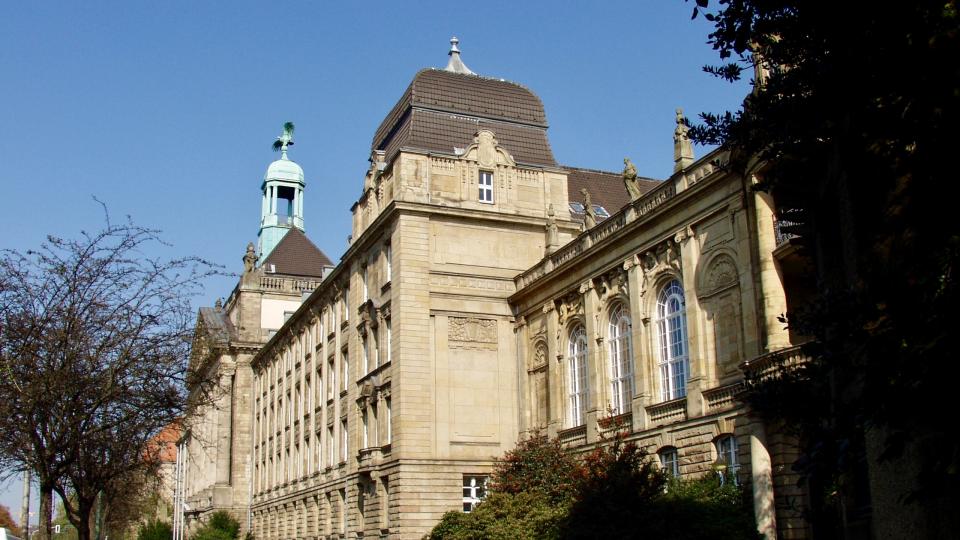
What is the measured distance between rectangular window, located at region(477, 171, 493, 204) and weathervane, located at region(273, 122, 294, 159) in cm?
6100

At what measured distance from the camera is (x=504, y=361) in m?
38.8

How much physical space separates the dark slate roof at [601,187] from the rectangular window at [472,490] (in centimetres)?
1423

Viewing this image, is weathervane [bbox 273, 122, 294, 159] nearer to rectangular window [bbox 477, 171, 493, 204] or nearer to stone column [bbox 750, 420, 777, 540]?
rectangular window [bbox 477, 171, 493, 204]

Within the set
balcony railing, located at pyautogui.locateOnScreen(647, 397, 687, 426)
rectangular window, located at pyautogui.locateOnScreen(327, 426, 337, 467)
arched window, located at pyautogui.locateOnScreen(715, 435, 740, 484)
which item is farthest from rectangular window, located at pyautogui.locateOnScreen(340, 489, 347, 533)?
arched window, located at pyautogui.locateOnScreen(715, 435, 740, 484)

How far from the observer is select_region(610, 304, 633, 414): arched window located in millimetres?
32156

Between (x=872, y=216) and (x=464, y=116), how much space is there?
110 ft

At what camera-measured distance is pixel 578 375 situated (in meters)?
35.2

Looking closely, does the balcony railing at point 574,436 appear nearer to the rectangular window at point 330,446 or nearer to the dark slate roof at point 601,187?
the dark slate roof at point 601,187

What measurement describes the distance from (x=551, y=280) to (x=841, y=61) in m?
A: 26.8

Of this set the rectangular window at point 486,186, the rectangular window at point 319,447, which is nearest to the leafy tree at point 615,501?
the rectangular window at point 486,186

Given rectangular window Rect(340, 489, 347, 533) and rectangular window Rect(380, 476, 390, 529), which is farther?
rectangular window Rect(340, 489, 347, 533)

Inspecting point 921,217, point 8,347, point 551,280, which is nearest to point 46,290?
point 8,347

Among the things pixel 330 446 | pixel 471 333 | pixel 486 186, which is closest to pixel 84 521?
pixel 471 333

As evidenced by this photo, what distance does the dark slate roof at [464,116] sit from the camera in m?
41.3
